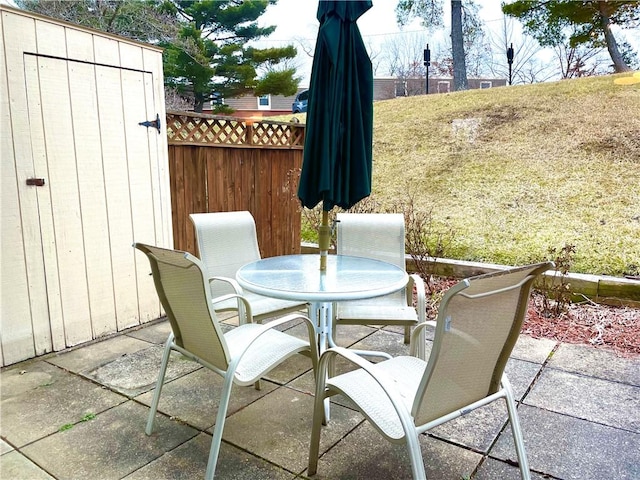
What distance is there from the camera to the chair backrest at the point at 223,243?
2994mm

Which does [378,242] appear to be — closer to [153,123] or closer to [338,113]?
[338,113]

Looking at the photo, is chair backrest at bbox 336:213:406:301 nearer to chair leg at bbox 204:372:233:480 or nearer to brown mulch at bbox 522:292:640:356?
brown mulch at bbox 522:292:640:356

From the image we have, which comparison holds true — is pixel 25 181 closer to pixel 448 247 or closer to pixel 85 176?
pixel 85 176

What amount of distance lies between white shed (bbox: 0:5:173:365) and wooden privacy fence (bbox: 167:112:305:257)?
0.86ft

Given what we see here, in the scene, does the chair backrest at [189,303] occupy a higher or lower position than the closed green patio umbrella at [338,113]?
lower

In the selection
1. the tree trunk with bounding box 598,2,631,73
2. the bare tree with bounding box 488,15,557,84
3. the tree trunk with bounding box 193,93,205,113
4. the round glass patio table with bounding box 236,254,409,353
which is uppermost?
the bare tree with bounding box 488,15,557,84

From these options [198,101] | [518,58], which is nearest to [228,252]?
[198,101]

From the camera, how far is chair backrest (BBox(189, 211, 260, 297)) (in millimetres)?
2994

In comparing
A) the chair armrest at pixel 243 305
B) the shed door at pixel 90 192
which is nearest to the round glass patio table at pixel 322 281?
the chair armrest at pixel 243 305

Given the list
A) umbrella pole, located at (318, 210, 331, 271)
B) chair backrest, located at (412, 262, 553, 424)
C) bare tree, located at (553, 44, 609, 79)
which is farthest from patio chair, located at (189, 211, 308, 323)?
bare tree, located at (553, 44, 609, 79)

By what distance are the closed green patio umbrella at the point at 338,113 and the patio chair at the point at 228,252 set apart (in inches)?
22.3

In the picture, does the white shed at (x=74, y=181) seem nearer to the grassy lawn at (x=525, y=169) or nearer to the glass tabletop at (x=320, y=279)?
the glass tabletop at (x=320, y=279)

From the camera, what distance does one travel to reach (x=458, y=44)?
1185cm

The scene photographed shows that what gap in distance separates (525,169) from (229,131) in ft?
16.4
